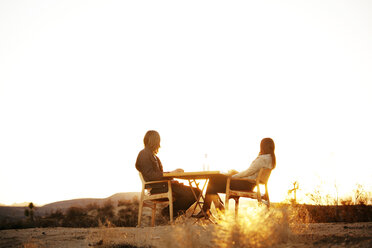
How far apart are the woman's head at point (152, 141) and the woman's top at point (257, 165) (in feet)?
4.73

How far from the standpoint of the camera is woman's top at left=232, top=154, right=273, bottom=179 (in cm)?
607

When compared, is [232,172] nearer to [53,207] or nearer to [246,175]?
[246,175]

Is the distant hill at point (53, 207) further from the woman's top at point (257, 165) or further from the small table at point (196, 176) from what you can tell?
the woman's top at point (257, 165)

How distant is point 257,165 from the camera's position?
607 cm

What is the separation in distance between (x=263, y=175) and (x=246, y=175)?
299 mm

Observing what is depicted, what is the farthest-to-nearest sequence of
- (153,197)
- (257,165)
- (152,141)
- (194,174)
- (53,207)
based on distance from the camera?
(53,207)
(152,141)
(153,197)
(257,165)
(194,174)

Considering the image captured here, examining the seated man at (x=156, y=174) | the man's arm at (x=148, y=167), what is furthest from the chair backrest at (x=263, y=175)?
the man's arm at (x=148, y=167)

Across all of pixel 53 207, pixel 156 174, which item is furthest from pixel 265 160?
pixel 53 207

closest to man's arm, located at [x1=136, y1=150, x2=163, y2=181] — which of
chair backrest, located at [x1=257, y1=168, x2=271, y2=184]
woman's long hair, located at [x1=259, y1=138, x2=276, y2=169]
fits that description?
chair backrest, located at [x1=257, y1=168, x2=271, y2=184]

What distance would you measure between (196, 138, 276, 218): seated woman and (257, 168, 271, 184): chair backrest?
74mm

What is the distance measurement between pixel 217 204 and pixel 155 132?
5.55ft

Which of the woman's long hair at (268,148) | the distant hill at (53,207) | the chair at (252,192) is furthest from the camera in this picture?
the distant hill at (53,207)

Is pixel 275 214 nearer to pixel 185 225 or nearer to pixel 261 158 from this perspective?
pixel 185 225

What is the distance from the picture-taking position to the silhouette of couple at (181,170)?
611 cm
